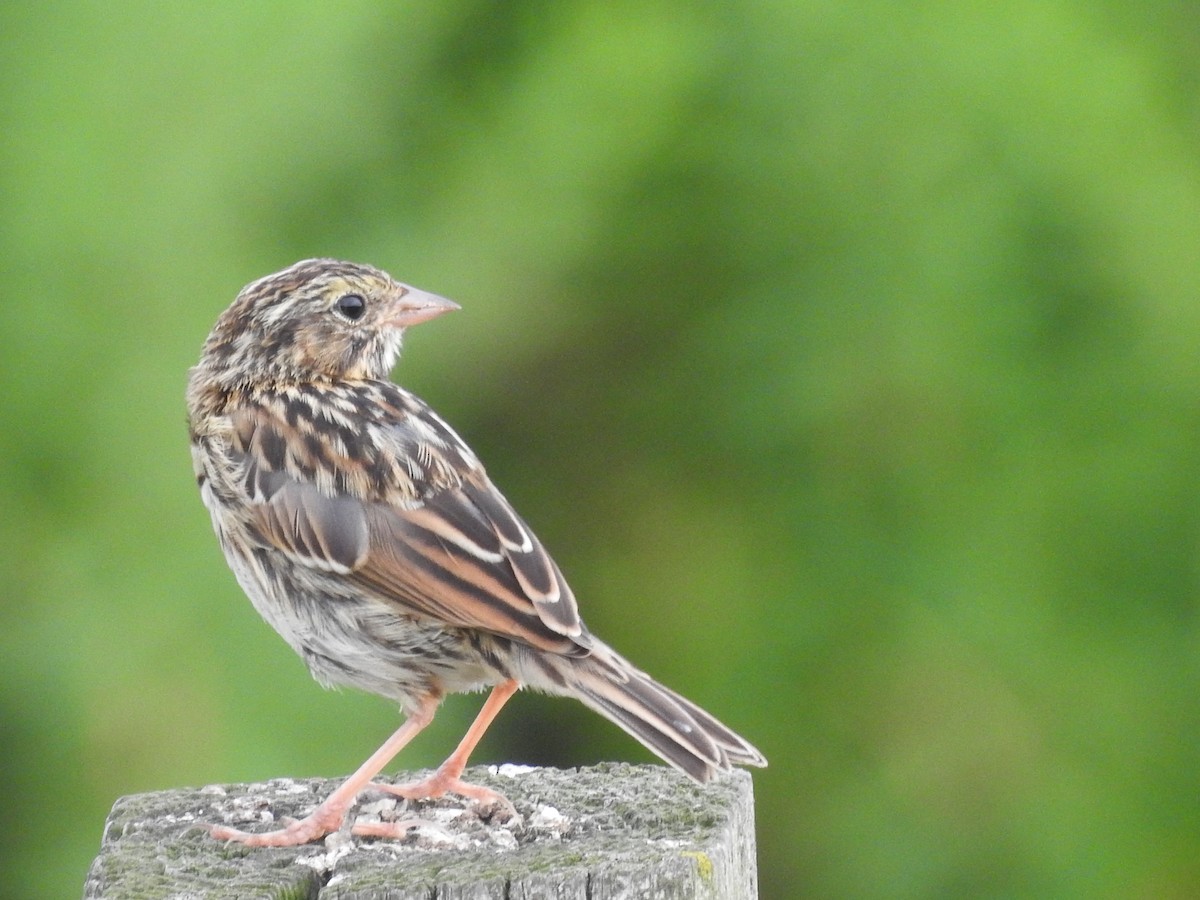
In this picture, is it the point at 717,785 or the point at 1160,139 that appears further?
the point at 1160,139

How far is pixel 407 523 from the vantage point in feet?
14.2

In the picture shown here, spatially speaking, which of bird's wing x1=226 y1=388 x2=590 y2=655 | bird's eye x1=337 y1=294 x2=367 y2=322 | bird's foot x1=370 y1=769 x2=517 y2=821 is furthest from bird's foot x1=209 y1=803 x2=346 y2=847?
bird's eye x1=337 y1=294 x2=367 y2=322

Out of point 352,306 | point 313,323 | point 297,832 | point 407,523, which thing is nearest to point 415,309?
point 352,306

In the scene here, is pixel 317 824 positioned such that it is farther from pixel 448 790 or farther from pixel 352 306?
pixel 352 306

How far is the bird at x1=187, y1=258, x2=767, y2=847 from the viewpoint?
13.2 feet

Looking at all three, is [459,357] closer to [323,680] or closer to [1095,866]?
[323,680]

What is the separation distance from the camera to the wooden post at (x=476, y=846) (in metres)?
3.17

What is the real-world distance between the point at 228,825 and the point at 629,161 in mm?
3266

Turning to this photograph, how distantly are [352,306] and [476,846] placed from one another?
1.88 metres

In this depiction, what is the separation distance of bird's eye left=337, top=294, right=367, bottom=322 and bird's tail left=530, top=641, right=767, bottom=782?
136 cm

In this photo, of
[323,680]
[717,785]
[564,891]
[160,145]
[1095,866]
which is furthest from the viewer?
[160,145]

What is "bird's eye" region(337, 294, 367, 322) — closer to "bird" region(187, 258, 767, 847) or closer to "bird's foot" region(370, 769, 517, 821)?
"bird" region(187, 258, 767, 847)

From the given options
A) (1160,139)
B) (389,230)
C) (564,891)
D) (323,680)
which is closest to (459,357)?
(389,230)

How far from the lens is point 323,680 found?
4.52 meters
